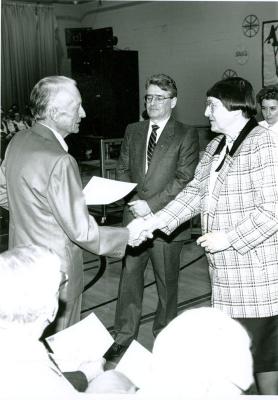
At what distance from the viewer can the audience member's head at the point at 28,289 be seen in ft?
4.01

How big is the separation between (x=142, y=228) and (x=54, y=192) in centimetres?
80

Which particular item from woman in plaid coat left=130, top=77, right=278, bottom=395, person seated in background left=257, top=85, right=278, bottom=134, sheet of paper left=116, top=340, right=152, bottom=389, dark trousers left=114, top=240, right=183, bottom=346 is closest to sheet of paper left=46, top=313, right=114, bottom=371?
sheet of paper left=116, top=340, right=152, bottom=389

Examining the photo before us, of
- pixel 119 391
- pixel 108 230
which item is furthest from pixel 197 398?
pixel 108 230

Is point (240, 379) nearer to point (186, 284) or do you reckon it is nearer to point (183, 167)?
point (183, 167)

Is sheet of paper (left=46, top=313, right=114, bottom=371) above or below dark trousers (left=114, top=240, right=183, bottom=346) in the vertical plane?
above

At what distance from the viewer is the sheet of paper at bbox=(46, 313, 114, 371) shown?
1637mm

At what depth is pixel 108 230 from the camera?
2.38m

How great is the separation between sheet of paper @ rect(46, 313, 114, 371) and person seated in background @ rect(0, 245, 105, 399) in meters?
0.35

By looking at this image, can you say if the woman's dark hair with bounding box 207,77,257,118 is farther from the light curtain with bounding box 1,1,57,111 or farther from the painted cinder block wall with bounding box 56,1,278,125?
the light curtain with bounding box 1,1,57,111

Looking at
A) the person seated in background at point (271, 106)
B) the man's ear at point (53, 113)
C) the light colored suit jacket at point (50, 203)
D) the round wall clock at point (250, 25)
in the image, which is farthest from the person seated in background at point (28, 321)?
the round wall clock at point (250, 25)

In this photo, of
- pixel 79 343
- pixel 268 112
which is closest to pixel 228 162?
pixel 79 343

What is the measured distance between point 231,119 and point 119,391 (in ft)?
4.43

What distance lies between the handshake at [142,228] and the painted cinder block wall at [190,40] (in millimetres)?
6878

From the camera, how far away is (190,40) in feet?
34.1
